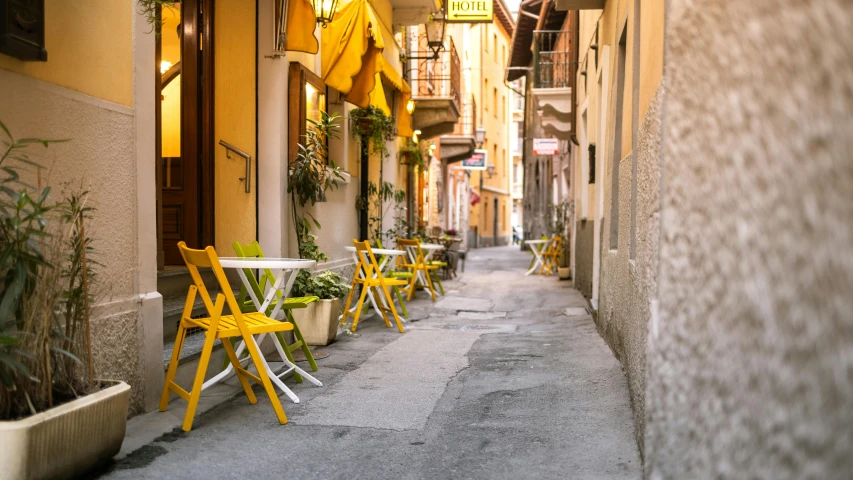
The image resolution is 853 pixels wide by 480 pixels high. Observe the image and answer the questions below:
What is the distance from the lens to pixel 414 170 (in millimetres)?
15055

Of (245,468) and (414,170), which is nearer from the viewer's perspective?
(245,468)

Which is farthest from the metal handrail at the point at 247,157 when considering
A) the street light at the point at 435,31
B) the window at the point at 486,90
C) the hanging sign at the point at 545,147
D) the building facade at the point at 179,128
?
the window at the point at 486,90

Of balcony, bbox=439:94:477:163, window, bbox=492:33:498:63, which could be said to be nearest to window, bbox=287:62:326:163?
balcony, bbox=439:94:477:163

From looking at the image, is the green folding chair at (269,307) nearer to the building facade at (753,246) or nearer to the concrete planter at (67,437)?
the concrete planter at (67,437)

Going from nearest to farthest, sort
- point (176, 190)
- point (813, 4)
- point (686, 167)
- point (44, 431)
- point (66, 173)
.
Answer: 1. point (813, 4)
2. point (686, 167)
3. point (44, 431)
4. point (66, 173)
5. point (176, 190)

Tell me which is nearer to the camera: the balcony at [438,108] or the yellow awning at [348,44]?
the yellow awning at [348,44]

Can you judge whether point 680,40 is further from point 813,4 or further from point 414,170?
point 414,170

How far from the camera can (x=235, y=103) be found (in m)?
6.77

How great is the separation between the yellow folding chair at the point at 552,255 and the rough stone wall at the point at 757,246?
14.6 meters

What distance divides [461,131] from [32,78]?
814 inches

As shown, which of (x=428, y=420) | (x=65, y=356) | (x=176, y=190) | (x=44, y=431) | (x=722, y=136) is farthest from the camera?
(x=176, y=190)

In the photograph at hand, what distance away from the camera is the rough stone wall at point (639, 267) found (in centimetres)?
311

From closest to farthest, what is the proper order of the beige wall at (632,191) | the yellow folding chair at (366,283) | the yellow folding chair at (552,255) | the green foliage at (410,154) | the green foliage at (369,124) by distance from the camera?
the beige wall at (632,191)
the yellow folding chair at (366,283)
the green foliage at (369,124)
the green foliage at (410,154)
the yellow folding chair at (552,255)

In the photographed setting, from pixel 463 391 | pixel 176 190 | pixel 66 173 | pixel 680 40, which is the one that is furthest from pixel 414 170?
pixel 680 40
